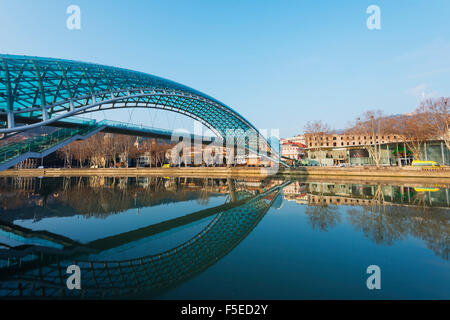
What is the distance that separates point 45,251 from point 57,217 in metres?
4.91

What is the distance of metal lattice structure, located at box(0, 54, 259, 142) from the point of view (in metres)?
13.9

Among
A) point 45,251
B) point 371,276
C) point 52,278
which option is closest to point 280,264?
point 371,276

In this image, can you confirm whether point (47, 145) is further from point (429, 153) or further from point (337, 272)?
point (429, 153)

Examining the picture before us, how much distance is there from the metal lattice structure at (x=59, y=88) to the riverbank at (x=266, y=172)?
796 inches

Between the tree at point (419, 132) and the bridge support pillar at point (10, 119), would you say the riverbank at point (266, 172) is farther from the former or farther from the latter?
the bridge support pillar at point (10, 119)

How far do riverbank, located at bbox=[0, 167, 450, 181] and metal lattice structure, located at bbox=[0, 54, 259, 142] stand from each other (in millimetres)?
20213

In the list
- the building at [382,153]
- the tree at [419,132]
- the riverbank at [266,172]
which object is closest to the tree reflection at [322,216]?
the riverbank at [266,172]

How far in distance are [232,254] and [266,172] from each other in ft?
111

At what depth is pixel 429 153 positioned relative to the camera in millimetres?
30984

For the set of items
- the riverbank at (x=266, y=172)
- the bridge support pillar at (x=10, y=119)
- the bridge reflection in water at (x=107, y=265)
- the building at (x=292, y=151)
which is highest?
the building at (x=292, y=151)

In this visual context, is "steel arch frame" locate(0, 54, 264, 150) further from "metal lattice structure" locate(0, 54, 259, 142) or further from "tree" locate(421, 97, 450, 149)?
"tree" locate(421, 97, 450, 149)

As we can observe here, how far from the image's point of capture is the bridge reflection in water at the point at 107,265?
394 centimetres

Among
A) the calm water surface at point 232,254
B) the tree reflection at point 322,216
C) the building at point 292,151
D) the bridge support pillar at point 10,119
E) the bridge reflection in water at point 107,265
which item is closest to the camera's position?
the calm water surface at point 232,254

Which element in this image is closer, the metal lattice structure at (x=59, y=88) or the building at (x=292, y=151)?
the metal lattice structure at (x=59, y=88)
